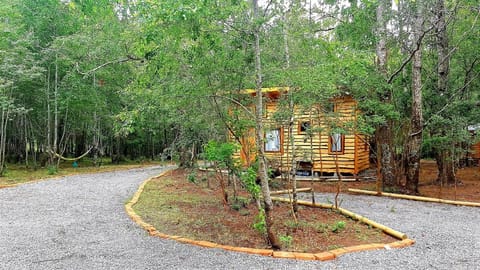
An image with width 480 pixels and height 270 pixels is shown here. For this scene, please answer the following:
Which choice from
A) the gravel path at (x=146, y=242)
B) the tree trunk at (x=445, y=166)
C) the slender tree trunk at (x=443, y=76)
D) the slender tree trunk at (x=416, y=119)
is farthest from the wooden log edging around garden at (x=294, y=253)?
the slender tree trunk at (x=443, y=76)

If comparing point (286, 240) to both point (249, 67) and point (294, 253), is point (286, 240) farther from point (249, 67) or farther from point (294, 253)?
point (249, 67)

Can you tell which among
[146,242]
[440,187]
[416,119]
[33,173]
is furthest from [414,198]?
[33,173]

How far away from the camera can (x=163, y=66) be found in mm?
3551

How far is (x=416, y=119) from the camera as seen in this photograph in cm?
718

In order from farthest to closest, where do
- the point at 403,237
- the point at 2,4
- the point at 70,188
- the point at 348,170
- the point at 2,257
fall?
the point at 2,4, the point at 348,170, the point at 70,188, the point at 403,237, the point at 2,257

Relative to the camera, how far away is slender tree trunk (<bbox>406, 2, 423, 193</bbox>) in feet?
23.4

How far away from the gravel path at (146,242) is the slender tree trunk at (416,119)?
109 cm

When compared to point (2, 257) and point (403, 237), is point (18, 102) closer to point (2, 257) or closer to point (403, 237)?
point (2, 257)

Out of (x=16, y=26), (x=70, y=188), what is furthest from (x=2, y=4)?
(x=70, y=188)

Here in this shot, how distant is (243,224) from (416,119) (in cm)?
483

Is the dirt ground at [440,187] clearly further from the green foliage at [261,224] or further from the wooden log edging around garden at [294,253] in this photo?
the green foliage at [261,224]

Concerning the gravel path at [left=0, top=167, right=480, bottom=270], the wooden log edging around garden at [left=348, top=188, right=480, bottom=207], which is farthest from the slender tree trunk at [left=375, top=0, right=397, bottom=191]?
the gravel path at [left=0, top=167, right=480, bottom=270]

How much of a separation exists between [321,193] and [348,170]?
3.15m

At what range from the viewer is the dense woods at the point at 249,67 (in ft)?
11.7
